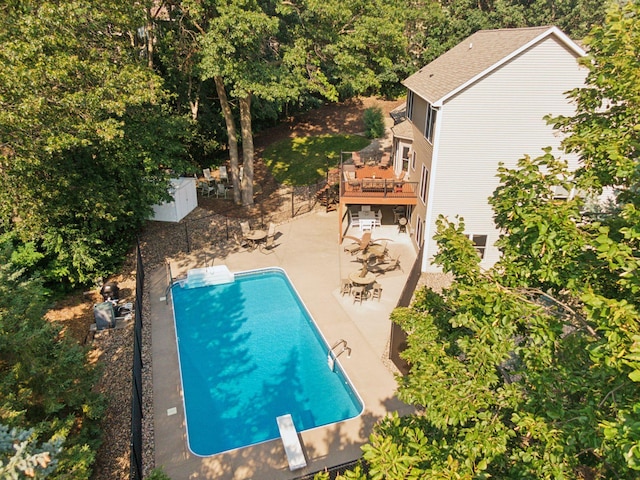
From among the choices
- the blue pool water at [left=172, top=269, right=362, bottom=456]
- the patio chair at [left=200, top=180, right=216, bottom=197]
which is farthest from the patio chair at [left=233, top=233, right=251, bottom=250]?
the patio chair at [left=200, top=180, right=216, bottom=197]

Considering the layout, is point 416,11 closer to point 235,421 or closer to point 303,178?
point 303,178

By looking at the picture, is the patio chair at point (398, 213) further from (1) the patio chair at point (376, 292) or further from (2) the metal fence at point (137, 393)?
(2) the metal fence at point (137, 393)

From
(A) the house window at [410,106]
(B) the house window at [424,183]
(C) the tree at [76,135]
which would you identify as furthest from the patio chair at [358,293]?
(A) the house window at [410,106]

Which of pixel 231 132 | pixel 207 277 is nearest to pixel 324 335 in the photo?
pixel 207 277

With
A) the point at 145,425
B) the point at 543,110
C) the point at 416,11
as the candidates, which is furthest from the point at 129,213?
the point at 416,11

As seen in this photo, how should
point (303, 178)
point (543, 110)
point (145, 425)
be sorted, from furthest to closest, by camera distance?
1. point (303, 178)
2. point (543, 110)
3. point (145, 425)

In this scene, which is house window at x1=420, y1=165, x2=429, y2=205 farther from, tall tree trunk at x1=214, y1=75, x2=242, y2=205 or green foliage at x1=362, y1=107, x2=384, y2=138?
green foliage at x1=362, y1=107, x2=384, y2=138
